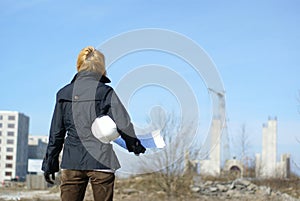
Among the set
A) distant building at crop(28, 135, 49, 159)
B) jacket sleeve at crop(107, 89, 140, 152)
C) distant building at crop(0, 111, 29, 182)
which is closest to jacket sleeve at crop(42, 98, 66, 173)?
jacket sleeve at crop(107, 89, 140, 152)

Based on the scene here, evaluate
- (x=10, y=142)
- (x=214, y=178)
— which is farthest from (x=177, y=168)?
(x=10, y=142)


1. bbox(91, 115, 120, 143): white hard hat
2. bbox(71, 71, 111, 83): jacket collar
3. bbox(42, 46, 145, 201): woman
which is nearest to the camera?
bbox(91, 115, 120, 143): white hard hat

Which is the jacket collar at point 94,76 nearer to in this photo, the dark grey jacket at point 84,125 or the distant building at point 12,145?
the dark grey jacket at point 84,125

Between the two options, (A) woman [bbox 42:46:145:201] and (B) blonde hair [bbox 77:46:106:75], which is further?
(B) blonde hair [bbox 77:46:106:75]

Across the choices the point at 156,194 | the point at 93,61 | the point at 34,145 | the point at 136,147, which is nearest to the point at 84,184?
the point at 136,147

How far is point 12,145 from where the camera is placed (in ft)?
352

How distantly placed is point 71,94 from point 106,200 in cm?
85

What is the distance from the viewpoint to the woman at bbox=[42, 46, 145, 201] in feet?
13.6

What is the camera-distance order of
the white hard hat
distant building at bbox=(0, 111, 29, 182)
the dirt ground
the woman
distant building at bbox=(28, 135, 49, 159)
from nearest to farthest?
the white hard hat < the woman < the dirt ground < distant building at bbox=(0, 111, 29, 182) < distant building at bbox=(28, 135, 49, 159)

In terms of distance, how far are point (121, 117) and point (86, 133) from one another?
30 centimetres

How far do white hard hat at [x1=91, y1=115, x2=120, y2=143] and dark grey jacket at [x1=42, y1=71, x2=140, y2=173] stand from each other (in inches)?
1.5

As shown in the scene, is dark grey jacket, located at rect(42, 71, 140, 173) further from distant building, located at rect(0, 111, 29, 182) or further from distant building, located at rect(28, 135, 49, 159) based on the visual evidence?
distant building, located at rect(28, 135, 49, 159)

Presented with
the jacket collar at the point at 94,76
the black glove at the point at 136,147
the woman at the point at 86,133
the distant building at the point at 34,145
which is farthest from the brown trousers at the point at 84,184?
the distant building at the point at 34,145

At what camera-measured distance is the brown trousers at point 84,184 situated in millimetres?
4203
